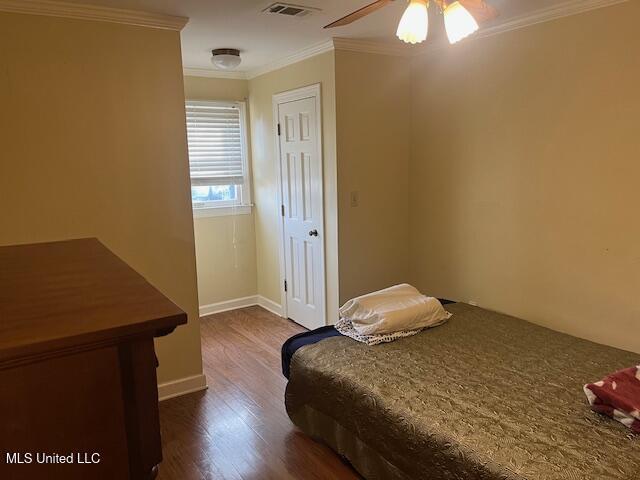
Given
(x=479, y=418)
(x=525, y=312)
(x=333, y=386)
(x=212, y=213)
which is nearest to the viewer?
(x=479, y=418)

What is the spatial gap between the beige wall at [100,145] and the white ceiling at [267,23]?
0.25 m

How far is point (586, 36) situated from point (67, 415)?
3082mm

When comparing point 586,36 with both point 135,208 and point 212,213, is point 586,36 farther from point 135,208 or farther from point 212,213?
point 212,213

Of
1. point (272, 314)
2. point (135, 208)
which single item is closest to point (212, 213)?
point (272, 314)

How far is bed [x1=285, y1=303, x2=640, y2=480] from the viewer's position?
1632 mm

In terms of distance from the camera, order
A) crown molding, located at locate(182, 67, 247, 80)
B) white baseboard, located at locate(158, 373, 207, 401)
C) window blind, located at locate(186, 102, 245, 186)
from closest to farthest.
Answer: white baseboard, located at locate(158, 373, 207, 401), crown molding, located at locate(182, 67, 247, 80), window blind, located at locate(186, 102, 245, 186)

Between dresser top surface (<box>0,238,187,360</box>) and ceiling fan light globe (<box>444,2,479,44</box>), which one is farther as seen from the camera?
ceiling fan light globe (<box>444,2,479,44</box>)

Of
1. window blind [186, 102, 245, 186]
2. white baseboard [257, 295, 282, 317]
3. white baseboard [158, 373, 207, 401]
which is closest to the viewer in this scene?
white baseboard [158, 373, 207, 401]

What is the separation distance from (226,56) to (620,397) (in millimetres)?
3320

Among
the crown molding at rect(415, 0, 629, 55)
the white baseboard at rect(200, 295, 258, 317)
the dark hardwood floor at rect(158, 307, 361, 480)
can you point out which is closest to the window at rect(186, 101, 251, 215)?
the white baseboard at rect(200, 295, 258, 317)

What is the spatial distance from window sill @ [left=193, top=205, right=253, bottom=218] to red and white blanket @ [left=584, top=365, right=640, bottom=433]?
11.6ft

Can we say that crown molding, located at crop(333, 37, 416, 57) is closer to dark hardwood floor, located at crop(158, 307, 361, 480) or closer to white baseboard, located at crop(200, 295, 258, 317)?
dark hardwood floor, located at crop(158, 307, 361, 480)

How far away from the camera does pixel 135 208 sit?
2826mm

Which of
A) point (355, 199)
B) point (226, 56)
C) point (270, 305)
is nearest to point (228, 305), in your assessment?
point (270, 305)
